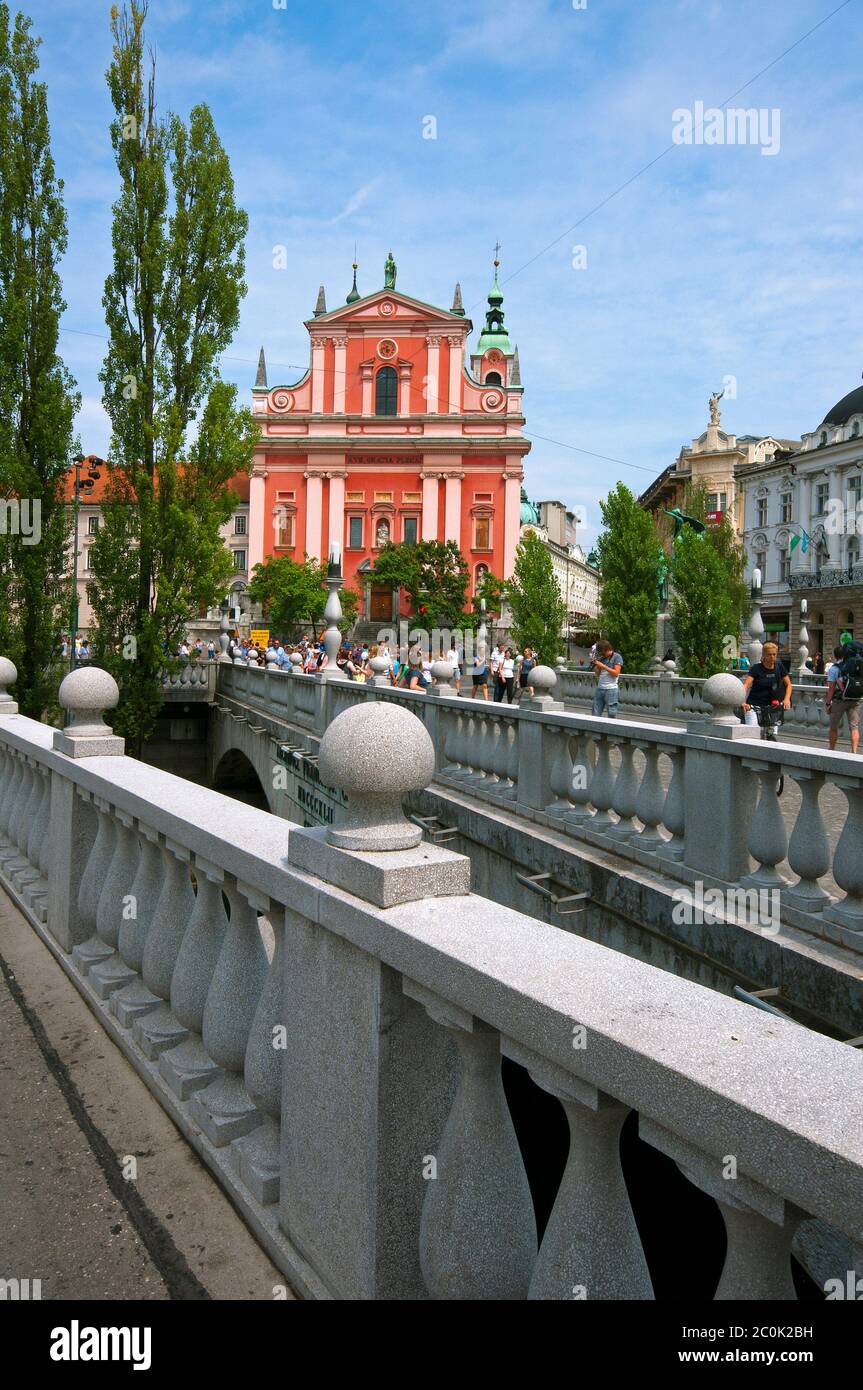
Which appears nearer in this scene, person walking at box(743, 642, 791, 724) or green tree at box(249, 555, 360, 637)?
person walking at box(743, 642, 791, 724)

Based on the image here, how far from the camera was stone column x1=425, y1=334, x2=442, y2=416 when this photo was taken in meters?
62.3

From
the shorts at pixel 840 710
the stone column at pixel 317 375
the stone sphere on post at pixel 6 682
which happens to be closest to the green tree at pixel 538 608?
the stone column at pixel 317 375

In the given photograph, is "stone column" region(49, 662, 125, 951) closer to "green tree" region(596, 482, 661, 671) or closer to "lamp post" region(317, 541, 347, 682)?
"lamp post" region(317, 541, 347, 682)

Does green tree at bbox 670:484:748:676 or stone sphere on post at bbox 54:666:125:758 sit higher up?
green tree at bbox 670:484:748:676

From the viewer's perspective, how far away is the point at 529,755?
8109 mm

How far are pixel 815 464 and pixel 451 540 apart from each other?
22.0 meters

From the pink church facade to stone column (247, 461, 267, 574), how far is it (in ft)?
0.21

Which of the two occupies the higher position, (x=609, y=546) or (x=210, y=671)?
(x=609, y=546)

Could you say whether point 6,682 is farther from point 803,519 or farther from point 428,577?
point 803,519

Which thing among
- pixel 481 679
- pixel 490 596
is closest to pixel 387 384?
pixel 490 596

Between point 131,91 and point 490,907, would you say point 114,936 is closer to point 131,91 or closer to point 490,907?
point 490,907

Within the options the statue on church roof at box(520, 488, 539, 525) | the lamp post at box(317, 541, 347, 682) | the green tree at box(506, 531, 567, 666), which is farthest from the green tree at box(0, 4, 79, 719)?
the statue on church roof at box(520, 488, 539, 525)

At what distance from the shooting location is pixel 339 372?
206 ft
